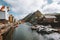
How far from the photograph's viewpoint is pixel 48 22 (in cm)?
1133

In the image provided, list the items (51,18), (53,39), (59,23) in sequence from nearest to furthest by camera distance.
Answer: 1. (53,39)
2. (59,23)
3. (51,18)

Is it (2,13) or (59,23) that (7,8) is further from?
(59,23)

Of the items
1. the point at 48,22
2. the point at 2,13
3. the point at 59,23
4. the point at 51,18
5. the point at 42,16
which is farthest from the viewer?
the point at 42,16

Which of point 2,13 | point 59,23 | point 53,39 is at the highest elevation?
point 2,13

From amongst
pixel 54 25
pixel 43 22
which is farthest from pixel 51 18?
pixel 54 25

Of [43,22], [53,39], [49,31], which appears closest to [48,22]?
[43,22]

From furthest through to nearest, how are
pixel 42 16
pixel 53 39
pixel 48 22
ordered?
pixel 42 16, pixel 48 22, pixel 53 39

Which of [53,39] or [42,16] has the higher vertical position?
[42,16]

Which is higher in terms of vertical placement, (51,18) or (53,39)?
(51,18)

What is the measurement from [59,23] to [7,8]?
3.72 meters

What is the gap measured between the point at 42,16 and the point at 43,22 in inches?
63.4

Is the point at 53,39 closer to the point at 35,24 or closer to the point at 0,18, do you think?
the point at 0,18

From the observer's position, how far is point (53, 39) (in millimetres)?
6117

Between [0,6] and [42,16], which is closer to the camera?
[0,6]
